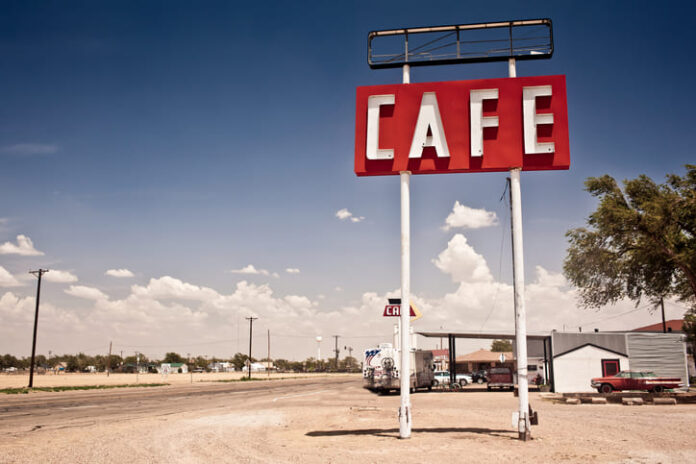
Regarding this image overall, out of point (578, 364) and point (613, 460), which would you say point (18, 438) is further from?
point (578, 364)

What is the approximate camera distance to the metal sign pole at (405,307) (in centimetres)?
1302

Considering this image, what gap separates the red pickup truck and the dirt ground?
1253cm

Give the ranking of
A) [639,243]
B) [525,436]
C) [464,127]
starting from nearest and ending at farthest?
[525,436], [464,127], [639,243]

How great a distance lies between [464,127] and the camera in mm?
14242

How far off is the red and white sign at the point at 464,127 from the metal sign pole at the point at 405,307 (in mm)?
897

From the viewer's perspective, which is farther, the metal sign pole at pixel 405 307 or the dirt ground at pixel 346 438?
the metal sign pole at pixel 405 307

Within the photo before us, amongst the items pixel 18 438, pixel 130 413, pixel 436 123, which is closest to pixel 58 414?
pixel 130 413

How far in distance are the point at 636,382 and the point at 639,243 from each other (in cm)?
862

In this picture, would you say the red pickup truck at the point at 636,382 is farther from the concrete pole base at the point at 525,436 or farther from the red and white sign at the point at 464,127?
the red and white sign at the point at 464,127

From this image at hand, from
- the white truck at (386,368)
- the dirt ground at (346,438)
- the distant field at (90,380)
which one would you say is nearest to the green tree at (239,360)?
the distant field at (90,380)

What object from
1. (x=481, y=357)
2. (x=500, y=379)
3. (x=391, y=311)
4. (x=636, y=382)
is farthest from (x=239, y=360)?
(x=391, y=311)

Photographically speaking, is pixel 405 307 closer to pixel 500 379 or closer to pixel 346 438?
pixel 346 438

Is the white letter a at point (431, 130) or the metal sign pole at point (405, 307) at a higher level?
the white letter a at point (431, 130)

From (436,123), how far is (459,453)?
8.13 meters
